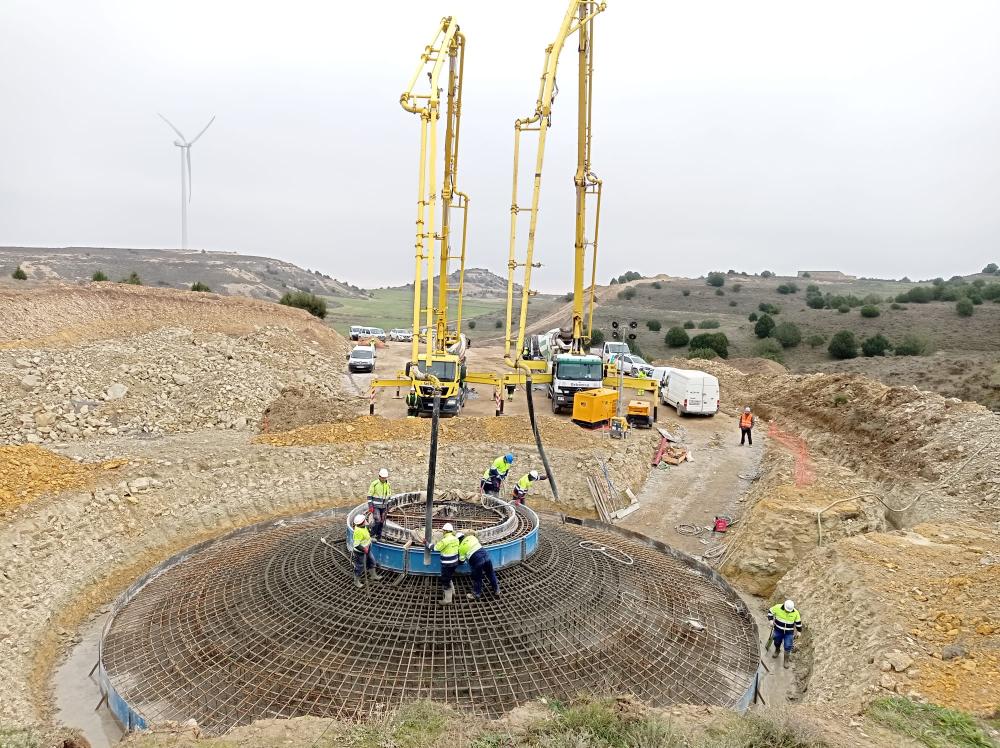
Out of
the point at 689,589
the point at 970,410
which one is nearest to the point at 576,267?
the point at 970,410

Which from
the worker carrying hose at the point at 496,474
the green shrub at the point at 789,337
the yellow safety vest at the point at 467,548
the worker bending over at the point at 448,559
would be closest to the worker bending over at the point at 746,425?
the worker carrying hose at the point at 496,474

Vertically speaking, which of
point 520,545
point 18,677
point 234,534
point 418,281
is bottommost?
point 18,677

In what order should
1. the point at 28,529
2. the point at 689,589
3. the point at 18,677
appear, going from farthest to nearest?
the point at 28,529, the point at 689,589, the point at 18,677

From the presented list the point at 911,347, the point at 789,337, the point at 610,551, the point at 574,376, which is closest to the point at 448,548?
the point at 610,551

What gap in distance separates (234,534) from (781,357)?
178 ft

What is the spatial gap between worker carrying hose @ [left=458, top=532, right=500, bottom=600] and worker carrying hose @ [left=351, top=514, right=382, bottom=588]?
64.7 inches

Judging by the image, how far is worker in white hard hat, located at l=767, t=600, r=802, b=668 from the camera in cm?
1102

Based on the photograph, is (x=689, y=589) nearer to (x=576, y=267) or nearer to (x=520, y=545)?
(x=520, y=545)

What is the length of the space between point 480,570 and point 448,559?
680 mm

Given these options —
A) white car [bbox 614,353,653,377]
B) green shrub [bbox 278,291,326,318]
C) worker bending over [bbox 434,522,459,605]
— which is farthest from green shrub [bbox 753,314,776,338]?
worker bending over [bbox 434,522,459,605]

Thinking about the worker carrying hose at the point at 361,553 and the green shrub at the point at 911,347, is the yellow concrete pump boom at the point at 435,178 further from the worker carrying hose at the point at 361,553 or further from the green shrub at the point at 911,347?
the green shrub at the point at 911,347

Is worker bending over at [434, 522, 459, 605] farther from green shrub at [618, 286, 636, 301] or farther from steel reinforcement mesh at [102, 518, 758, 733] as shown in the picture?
green shrub at [618, 286, 636, 301]

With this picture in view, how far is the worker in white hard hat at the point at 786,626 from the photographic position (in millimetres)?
11016

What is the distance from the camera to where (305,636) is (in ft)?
30.9
